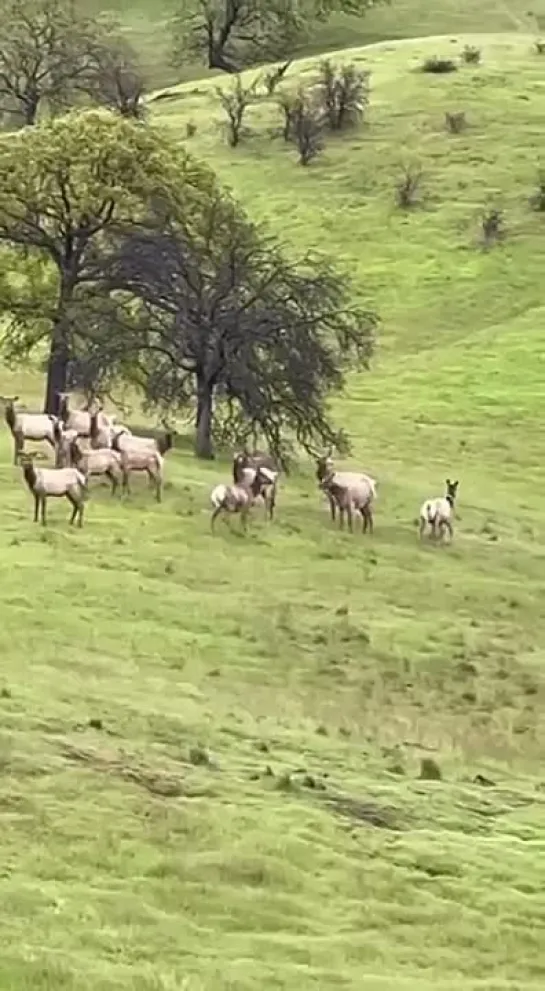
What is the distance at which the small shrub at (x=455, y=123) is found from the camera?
81.9 m

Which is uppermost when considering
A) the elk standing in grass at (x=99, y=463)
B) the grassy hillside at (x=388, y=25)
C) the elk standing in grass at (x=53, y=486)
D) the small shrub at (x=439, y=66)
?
the grassy hillside at (x=388, y=25)

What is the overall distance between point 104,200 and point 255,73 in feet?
171

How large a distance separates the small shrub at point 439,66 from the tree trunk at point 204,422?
164 feet

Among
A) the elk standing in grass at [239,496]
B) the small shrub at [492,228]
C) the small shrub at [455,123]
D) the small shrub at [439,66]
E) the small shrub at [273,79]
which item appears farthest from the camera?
the small shrub at [439,66]

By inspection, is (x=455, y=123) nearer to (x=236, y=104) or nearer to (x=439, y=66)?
(x=439, y=66)

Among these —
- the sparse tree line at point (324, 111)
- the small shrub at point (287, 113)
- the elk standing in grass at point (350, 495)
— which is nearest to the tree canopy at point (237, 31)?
the sparse tree line at point (324, 111)

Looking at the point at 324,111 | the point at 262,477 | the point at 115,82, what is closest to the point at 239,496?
the point at 262,477

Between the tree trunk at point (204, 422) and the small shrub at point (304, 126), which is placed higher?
the small shrub at point (304, 126)

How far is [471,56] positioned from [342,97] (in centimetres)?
1145

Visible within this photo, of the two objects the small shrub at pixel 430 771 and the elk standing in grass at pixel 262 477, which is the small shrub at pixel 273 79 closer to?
the elk standing in grass at pixel 262 477

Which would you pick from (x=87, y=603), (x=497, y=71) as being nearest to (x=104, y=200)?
(x=87, y=603)

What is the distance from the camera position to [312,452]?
1673 inches

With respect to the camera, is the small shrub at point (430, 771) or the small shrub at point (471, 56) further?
the small shrub at point (471, 56)

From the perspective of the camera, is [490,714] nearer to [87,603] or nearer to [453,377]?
[87,603]
